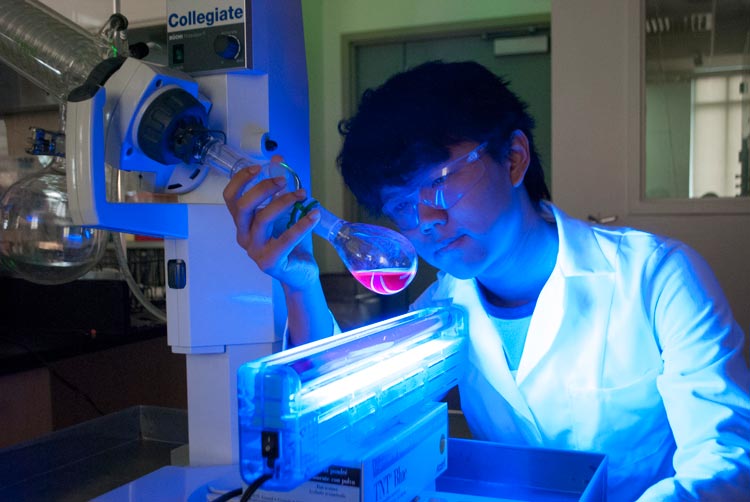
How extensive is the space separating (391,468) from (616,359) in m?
0.57

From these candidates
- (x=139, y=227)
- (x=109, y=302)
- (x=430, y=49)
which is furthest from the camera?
(x=430, y=49)

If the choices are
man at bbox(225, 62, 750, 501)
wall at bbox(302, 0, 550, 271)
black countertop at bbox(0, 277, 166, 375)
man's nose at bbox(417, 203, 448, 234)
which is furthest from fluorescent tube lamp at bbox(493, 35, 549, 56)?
man's nose at bbox(417, 203, 448, 234)

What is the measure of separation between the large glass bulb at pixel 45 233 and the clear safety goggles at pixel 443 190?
454 mm

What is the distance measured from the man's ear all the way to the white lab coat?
14 cm

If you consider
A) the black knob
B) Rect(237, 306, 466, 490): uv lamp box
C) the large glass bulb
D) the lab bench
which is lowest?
the lab bench

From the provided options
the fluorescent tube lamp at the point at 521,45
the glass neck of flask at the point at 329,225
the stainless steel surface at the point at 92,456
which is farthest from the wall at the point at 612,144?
the glass neck of flask at the point at 329,225

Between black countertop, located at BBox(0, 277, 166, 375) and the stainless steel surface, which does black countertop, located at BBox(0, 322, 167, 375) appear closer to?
black countertop, located at BBox(0, 277, 166, 375)

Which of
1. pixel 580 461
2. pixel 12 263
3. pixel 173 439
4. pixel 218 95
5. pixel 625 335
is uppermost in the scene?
pixel 218 95

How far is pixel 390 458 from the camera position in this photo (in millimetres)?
672

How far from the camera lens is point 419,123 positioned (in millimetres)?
1057

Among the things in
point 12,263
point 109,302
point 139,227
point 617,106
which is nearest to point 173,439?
point 12,263

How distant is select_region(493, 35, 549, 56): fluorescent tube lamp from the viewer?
11.8ft

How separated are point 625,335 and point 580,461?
314mm

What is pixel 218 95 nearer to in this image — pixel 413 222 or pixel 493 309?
pixel 413 222
